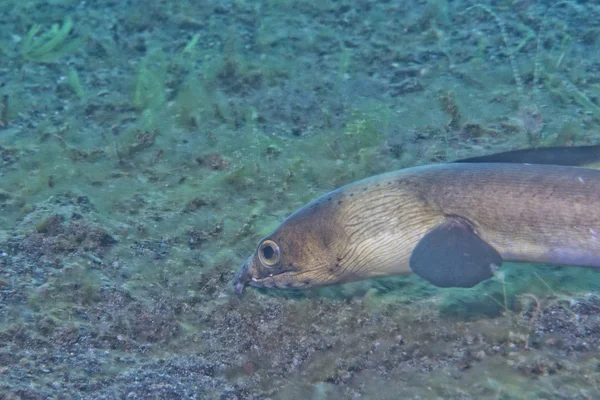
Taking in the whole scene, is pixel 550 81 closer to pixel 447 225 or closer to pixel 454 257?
pixel 447 225

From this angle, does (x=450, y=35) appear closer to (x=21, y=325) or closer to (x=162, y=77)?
(x=162, y=77)

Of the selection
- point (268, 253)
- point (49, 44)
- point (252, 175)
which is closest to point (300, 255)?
point (268, 253)

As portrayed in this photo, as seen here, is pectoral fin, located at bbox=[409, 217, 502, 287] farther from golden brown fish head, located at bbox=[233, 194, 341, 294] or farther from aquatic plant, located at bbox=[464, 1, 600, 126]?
aquatic plant, located at bbox=[464, 1, 600, 126]

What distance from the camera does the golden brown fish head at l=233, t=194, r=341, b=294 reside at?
273cm

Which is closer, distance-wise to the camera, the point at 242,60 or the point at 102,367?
the point at 102,367

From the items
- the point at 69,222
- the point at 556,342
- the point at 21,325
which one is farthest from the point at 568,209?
the point at 69,222

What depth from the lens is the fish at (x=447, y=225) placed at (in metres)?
2.44

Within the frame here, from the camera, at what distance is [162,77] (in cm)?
569

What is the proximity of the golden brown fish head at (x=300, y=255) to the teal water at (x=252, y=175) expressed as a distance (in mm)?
147

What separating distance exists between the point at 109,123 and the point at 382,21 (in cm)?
410

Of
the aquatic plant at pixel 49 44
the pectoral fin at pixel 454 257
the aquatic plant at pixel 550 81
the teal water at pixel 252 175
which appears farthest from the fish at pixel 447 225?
the aquatic plant at pixel 49 44

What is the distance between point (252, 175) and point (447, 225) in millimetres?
1902

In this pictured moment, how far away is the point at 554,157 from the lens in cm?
279

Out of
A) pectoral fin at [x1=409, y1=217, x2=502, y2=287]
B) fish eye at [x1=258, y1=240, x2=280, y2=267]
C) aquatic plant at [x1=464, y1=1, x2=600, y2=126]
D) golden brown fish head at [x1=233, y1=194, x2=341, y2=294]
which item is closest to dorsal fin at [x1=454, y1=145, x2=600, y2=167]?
pectoral fin at [x1=409, y1=217, x2=502, y2=287]
